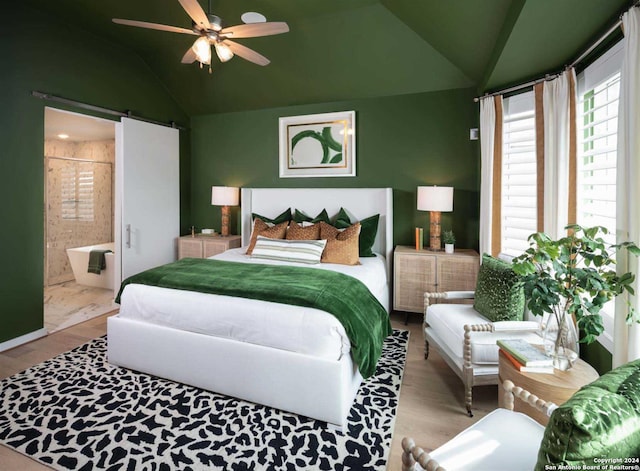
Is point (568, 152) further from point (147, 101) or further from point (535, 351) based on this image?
point (147, 101)

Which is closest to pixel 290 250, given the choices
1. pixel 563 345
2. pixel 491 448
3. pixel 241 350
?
pixel 241 350

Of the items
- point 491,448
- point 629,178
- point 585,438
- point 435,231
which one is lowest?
point 491,448

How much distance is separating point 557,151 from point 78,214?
6.90 metres

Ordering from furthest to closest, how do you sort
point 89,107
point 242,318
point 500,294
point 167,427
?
point 89,107, point 500,294, point 242,318, point 167,427

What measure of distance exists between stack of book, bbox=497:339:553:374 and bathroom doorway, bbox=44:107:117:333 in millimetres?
4374

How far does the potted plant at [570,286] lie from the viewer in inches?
63.4

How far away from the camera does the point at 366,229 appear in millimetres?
3953

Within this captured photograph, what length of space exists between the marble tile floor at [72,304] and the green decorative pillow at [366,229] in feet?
9.94

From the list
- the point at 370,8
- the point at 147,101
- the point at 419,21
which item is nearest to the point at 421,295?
the point at 419,21

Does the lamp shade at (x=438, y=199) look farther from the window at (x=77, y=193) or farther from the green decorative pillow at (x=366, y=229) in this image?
the window at (x=77, y=193)

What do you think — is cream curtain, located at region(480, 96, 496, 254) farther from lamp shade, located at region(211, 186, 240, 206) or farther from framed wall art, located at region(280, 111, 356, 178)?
lamp shade, located at region(211, 186, 240, 206)

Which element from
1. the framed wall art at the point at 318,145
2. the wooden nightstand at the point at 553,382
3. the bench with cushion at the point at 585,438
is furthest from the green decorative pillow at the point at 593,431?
the framed wall art at the point at 318,145

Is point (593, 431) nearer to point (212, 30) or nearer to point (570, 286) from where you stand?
point (570, 286)

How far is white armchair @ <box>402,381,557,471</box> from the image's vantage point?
1169mm
